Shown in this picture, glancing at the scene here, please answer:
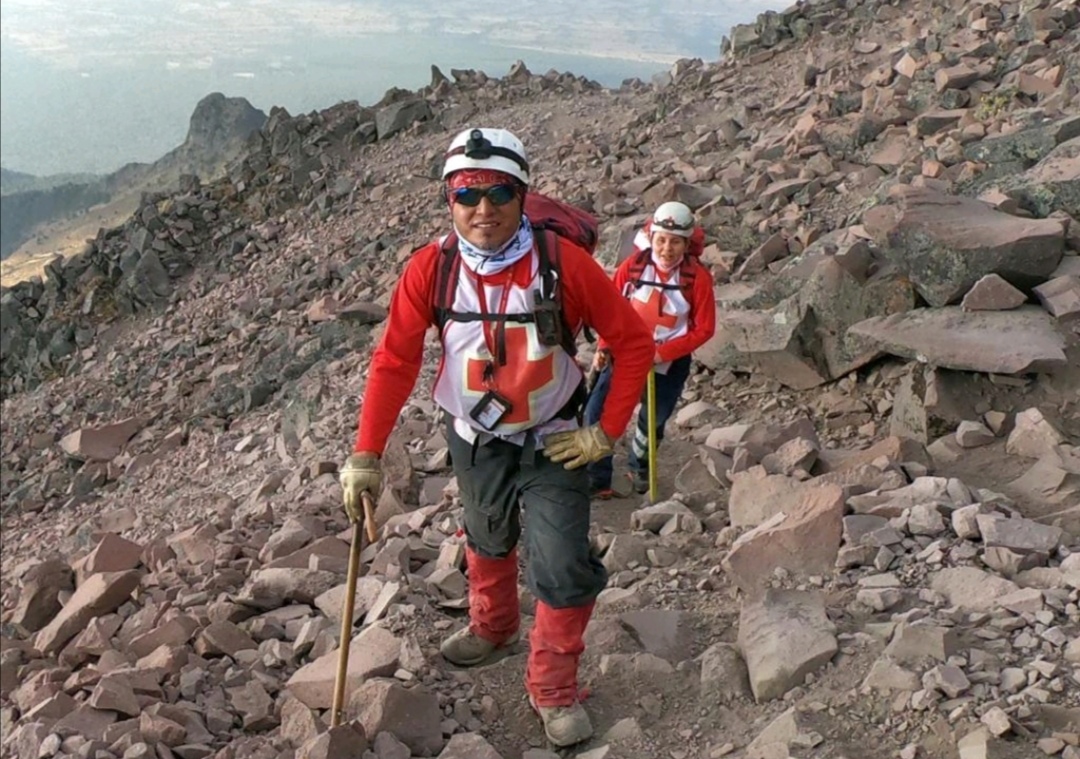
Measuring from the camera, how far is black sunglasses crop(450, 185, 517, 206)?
3984 millimetres

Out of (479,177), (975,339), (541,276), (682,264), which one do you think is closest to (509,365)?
(541,276)

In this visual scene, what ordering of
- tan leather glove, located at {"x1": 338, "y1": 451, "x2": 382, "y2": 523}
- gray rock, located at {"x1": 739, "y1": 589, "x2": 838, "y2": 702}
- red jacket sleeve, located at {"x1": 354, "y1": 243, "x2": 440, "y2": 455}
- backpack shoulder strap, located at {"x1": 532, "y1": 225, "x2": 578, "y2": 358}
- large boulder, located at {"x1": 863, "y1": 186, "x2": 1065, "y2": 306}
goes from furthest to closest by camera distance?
large boulder, located at {"x1": 863, "y1": 186, "x2": 1065, "y2": 306}, gray rock, located at {"x1": 739, "y1": 589, "x2": 838, "y2": 702}, tan leather glove, located at {"x1": 338, "y1": 451, "x2": 382, "y2": 523}, red jacket sleeve, located at {"x1": 354, "y1": 243, "x2": 440, "y2": 455}, backpack shoulder strap, located at {"x1": 532, "y1": 225, "x2": 578, "y2": 358}

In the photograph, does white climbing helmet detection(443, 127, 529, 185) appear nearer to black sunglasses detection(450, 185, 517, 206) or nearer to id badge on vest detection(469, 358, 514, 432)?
black sunglasses detection(450, 185, 517, 206)

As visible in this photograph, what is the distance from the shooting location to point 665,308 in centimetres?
670

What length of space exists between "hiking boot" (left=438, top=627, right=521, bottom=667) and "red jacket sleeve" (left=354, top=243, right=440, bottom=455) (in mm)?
1211

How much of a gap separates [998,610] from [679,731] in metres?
1.55

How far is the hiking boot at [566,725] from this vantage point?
4391 millimetres

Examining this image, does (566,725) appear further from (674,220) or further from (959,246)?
(959,246)

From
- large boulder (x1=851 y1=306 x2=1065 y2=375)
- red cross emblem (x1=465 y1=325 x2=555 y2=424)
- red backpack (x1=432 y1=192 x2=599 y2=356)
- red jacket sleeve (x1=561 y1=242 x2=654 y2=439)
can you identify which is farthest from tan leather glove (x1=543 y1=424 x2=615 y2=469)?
large boulder (x1=851 y1=306 x2=1065 y2=375)

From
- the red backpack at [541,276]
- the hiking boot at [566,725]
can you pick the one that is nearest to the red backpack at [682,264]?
the red backpack at [541,276]

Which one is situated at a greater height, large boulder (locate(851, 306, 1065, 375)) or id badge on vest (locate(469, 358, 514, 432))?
id badge on vest (locate(469, 358, 514, 432))

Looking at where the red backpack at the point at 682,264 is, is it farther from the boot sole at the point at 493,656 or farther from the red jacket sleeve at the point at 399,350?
the red jacket sleeve at the point at 399,350

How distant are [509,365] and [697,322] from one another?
2.75 m

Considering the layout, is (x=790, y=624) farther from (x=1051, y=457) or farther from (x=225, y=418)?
(x=225, y=418)
